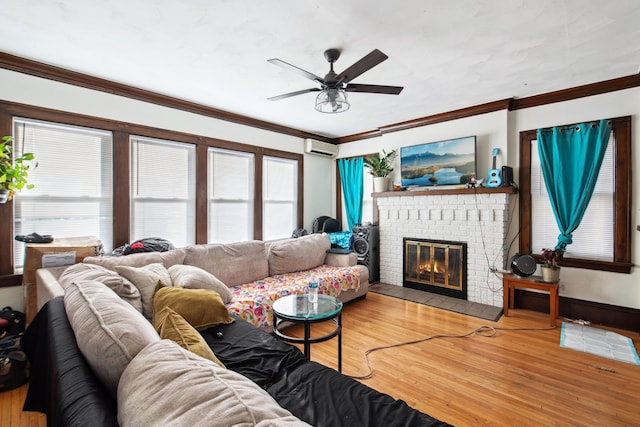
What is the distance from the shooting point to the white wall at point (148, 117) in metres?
2.76

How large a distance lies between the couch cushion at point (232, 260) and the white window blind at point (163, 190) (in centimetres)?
85

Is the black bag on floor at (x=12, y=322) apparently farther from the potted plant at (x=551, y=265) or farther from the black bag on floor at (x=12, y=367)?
Result: the potted plant at (x=551, y=265)

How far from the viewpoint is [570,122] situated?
352 centimetres

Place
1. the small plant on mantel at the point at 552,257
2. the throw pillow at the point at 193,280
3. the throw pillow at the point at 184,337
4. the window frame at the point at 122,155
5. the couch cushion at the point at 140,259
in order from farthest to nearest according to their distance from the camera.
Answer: the small plant on mantel at the point at 552,257 < the window frame at the point at 122,155 < the couch cushion at the point at 140,259 < the throw pillow at the point at 193,280 < the throw pillow at the point at 184,337

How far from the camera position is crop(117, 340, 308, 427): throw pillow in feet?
2.08

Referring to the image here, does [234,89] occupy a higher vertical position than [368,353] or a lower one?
higher

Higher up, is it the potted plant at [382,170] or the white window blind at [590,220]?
the potted plant at [382,170]

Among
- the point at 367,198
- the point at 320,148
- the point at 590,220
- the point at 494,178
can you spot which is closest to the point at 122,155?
the point at 320,148

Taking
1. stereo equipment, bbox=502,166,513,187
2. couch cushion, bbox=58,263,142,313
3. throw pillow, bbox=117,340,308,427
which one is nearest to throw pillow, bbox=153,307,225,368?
throw pillow, bbox=117,340,308,427

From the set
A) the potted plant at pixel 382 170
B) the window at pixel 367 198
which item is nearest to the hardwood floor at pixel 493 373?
the potted plant at pixel 382 170

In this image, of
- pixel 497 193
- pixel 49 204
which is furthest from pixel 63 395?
pixel 497 193

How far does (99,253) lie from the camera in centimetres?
286

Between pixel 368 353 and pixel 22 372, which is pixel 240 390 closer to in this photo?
pixel 368 353

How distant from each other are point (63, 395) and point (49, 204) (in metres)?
2.96
